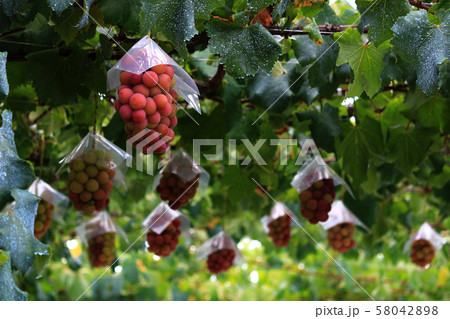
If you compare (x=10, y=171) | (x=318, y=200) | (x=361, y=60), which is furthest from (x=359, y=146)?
(x=10, y=171)

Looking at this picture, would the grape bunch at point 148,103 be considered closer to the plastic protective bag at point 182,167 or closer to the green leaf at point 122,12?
the green leaf at point 122,12

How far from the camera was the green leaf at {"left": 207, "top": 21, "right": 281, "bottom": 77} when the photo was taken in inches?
58.9

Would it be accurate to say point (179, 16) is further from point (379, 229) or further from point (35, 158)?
point (379, 229)

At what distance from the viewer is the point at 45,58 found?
1.88 metres

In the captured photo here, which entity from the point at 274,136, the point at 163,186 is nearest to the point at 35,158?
the point at 163,186

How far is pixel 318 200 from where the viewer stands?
2.17m

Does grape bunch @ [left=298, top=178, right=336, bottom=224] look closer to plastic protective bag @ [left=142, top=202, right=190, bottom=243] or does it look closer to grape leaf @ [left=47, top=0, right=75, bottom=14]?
plastic protective bag @ [left=142, top=202, right=190, bottom=243]

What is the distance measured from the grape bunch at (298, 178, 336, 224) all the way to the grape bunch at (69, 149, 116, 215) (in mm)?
770

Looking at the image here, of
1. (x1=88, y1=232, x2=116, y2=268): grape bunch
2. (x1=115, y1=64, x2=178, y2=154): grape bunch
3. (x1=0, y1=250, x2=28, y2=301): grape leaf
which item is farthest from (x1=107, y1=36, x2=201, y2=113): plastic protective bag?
(x1=88, y1=232, x2=116, y2=268): grape bunch

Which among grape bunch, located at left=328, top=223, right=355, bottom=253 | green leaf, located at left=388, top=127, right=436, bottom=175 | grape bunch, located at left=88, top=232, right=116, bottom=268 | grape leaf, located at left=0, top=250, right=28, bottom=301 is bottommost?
grape bunch, located at left=328, top=223, right=355, bottom=253

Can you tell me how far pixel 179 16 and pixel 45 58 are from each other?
2.25 feet

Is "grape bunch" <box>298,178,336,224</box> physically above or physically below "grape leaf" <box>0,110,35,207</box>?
below

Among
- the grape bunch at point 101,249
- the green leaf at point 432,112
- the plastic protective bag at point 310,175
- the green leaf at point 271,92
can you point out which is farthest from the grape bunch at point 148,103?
the grape bunch at point 101,249

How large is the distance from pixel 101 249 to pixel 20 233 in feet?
5.05
